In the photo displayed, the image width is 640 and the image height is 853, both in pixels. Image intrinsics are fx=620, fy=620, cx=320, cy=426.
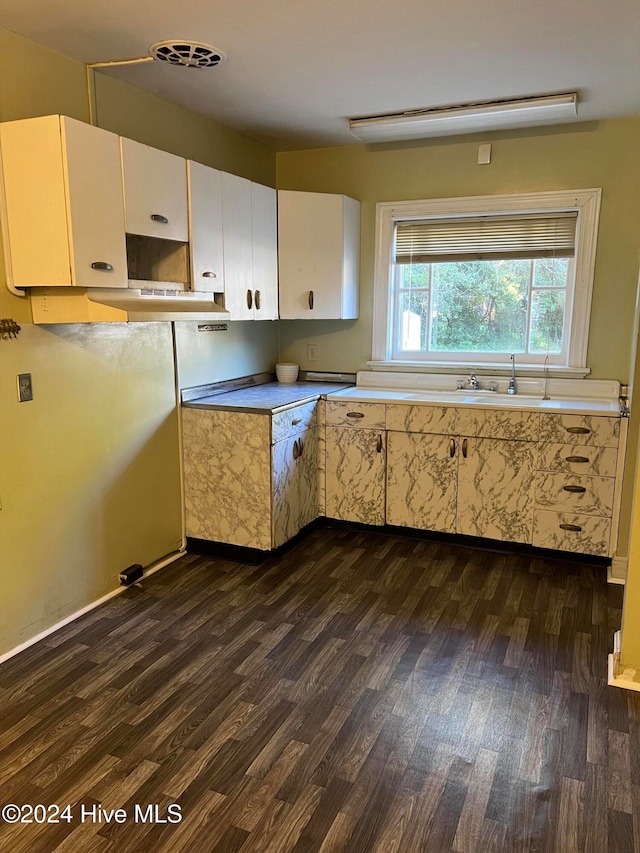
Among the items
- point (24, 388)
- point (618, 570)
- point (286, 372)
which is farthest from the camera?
point (286, 372)

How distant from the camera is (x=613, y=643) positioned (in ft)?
9.11

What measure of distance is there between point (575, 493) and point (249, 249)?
2355 mm

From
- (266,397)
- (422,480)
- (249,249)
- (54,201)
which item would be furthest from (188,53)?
(422,480)

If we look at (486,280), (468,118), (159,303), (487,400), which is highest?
(468,118)

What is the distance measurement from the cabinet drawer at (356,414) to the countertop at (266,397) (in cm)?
14

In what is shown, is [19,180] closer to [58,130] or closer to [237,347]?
[58,130]

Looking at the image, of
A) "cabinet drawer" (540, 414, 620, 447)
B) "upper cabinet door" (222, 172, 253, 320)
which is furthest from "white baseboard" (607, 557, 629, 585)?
"upper cabinet door" (222, 172, 253, 320)

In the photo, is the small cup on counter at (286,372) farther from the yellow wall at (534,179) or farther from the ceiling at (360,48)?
the ceiling at (360,48)

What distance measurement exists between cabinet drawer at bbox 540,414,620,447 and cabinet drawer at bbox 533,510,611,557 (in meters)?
0.43

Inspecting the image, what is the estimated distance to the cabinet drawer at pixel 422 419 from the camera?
3.71m

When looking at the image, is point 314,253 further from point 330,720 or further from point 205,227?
point 330,720

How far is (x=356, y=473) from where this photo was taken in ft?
13.1

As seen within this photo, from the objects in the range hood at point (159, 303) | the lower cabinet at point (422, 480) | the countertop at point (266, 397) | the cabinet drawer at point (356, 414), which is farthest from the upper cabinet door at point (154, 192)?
the lower cabinet at point (422, 480)

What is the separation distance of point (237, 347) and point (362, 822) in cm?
297
